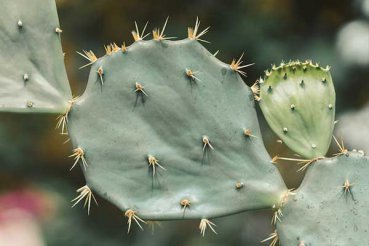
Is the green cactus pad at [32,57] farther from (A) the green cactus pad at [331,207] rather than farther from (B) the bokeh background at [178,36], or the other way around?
(B) the bokeh background at [178,36]

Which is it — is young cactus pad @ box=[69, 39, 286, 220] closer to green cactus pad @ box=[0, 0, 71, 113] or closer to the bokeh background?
green cactus pad @ box=[0, 0, 71, 113]

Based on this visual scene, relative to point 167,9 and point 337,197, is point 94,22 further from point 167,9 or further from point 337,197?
point 337,197

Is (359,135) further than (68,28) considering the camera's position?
No

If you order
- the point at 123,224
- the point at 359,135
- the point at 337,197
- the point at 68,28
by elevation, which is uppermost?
the point at 337,197

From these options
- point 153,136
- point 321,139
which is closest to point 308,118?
point 321,139

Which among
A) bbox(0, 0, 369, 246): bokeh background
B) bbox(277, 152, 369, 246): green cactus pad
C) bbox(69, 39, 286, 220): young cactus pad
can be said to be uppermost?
bbox(69, 39, 286, 220): young cactus pad

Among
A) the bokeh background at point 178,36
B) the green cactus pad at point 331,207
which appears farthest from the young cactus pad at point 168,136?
the bokeh background at point 178,36

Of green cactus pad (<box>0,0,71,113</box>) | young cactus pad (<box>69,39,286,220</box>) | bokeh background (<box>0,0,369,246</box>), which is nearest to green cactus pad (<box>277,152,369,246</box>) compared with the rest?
young cactus pad (<box>69,39,286,220</box>)
